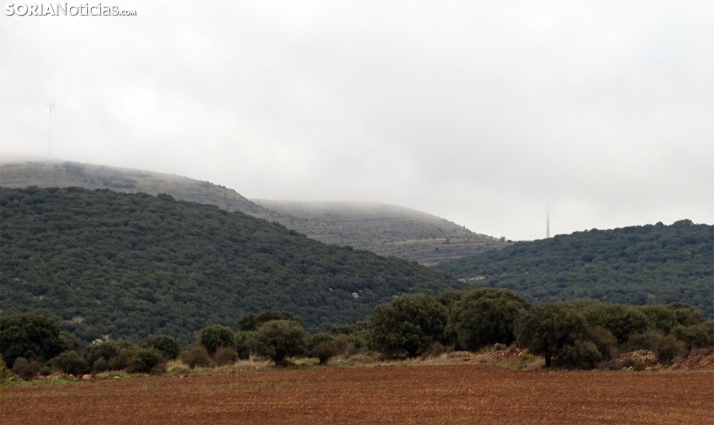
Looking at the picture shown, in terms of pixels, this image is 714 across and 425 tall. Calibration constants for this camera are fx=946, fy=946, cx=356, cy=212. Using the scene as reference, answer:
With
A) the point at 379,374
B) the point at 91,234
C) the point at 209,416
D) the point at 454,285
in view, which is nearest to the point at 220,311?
the point at 91,234

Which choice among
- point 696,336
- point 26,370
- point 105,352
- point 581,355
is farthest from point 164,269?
point 696,336

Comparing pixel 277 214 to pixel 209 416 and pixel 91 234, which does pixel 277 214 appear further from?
pixel 209 416

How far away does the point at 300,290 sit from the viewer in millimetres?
103062

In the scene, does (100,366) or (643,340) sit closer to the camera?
(643,340)

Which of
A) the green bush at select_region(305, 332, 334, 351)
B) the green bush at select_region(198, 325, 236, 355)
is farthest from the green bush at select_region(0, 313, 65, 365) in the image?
the green bush at select_region(305, 332, 334, 351)

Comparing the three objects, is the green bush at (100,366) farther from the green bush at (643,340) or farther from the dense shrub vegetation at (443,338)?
the green bush at (643,340)

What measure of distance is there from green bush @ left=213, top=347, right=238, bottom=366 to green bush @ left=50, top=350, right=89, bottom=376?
6900 mm

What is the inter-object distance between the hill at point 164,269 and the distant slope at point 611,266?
22.9m

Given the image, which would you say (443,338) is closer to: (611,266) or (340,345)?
(340,345)

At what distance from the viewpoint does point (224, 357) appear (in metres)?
51.7

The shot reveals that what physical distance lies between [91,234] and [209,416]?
76813 mm

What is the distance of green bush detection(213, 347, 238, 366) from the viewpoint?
51219mm

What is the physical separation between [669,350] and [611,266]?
10523 cm

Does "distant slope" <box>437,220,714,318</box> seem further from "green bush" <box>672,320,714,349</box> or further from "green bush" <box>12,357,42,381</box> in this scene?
"green bush" <box>12,357,42,381</box>
